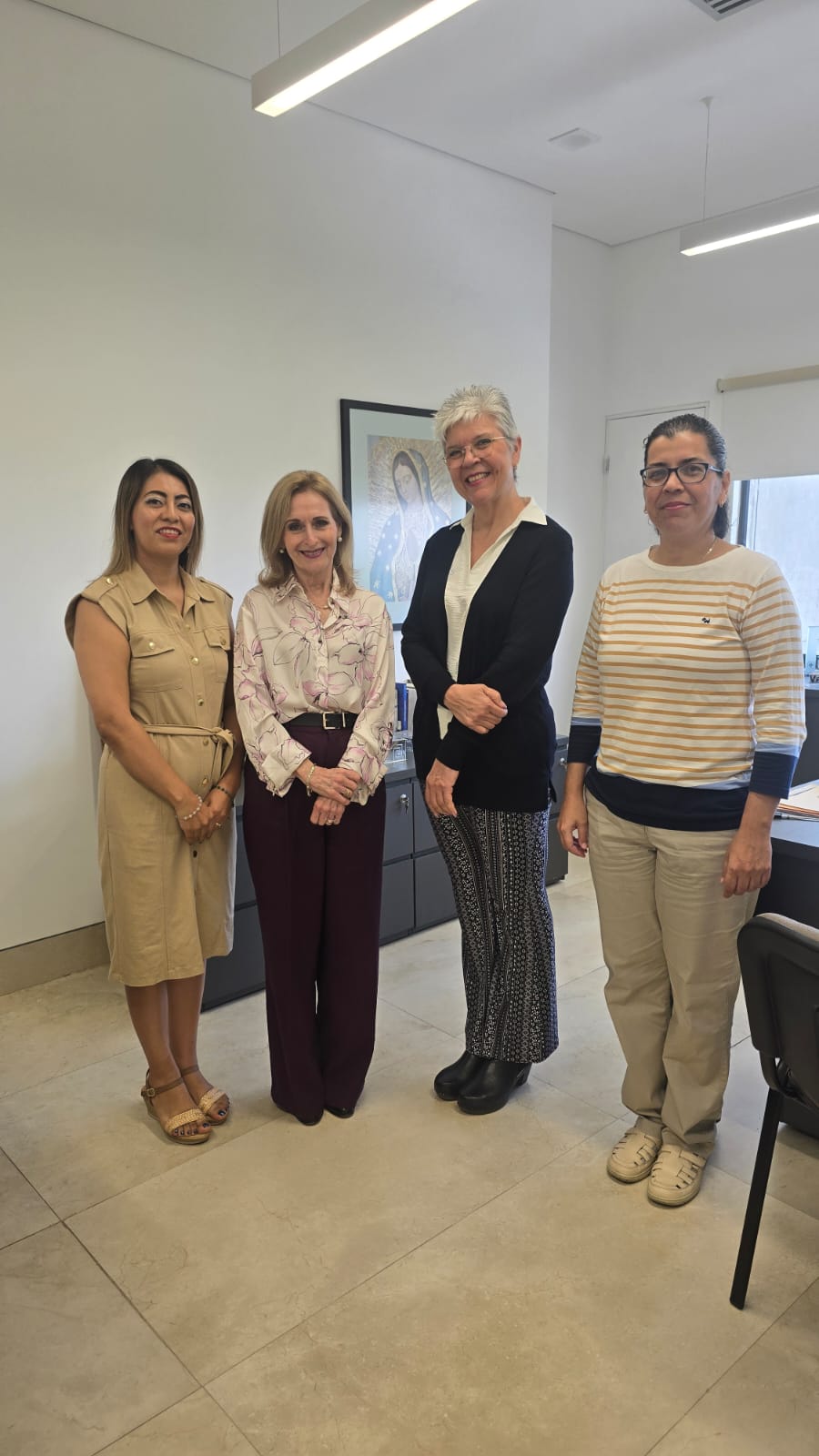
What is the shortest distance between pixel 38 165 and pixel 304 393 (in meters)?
1.16

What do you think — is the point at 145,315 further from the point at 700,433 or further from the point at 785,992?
the point at 785,992

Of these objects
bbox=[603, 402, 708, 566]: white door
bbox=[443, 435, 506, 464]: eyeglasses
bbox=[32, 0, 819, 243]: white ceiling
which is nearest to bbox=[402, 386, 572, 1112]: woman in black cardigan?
bbox=[443, 435, 506, 464]: eyeglasses

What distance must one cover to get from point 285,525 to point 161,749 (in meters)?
0.61

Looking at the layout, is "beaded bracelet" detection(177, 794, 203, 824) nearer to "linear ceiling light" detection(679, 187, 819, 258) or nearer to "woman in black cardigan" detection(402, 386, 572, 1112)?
"woman in black cardigan" detection(402, 386, 572, 1112)

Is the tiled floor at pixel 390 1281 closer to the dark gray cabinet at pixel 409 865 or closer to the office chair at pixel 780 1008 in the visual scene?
the office chair at pixel 780 1008

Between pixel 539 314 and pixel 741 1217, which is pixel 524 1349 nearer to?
pixel 741 1217

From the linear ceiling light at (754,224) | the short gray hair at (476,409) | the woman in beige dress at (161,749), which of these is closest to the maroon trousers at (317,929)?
the woman in beige dress at (161,749)

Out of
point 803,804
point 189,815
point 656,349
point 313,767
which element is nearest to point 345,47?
point 313,767

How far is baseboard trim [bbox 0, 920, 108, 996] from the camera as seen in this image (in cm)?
324

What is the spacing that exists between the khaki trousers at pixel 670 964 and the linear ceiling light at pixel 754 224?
293cm

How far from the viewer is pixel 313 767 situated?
88.6 inches

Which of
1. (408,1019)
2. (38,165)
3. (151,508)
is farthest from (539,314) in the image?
(408,1019)

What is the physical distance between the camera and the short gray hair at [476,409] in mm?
2205

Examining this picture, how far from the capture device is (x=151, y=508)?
221 centimetres
